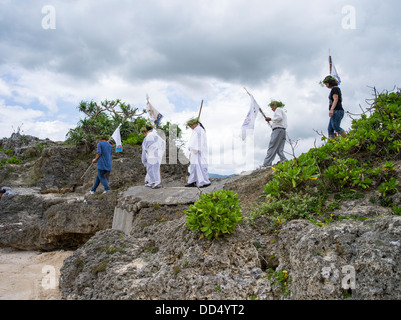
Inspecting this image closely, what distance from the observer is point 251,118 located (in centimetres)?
876

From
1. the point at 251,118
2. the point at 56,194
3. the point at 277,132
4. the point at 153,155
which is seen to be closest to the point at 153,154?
the point at 153,155

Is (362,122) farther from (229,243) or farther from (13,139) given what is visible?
(13,139)

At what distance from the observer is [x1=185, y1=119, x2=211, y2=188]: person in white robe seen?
29.1 ft

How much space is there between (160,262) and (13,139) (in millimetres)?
17774

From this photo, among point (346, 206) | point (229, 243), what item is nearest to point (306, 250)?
point (229, 243)

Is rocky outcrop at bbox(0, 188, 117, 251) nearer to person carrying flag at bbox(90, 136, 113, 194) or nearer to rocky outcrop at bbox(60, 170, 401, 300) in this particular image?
person carrying flag at bbox(90, 136, 113, 194)

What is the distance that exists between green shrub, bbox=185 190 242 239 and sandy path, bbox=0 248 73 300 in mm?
2742

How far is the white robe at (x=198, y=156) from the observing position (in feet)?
29.1

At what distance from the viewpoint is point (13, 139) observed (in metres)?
18.3

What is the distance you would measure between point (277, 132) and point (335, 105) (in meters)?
1.87

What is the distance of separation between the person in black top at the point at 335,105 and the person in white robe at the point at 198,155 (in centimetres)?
348

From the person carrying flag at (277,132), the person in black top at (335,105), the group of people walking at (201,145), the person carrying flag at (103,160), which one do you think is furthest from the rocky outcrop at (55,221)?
the person in black top at (335,105)

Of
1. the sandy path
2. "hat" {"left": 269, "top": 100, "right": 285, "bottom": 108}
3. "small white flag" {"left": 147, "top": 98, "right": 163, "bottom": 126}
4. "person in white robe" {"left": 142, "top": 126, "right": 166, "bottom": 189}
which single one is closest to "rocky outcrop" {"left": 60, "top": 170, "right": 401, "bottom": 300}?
the sandy path

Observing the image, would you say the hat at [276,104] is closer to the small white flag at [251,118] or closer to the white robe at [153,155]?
the small white flag at [251,118]
